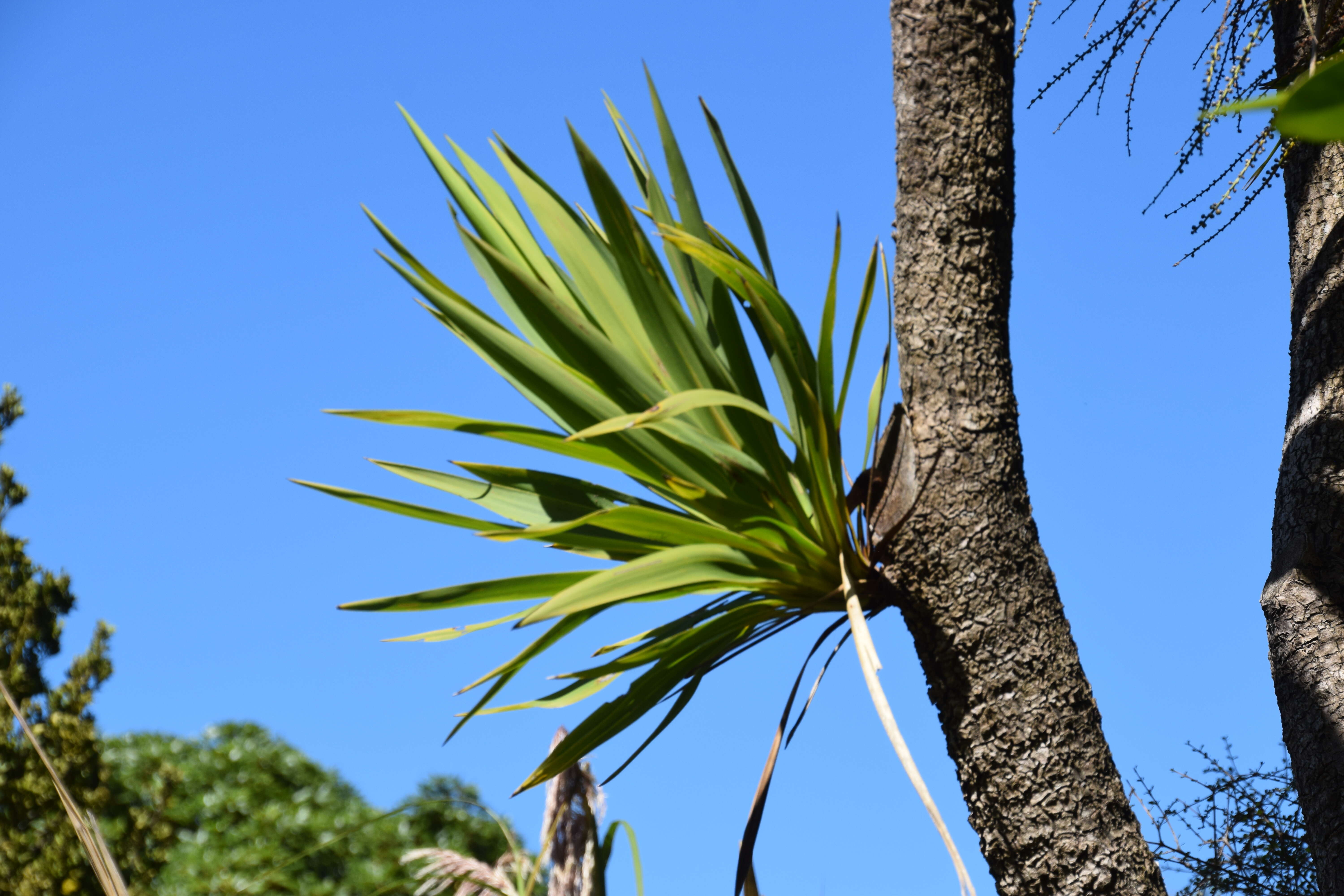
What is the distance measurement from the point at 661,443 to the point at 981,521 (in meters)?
0.49

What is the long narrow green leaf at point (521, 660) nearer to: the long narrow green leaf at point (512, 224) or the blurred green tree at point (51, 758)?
the long narrow green leaf at point (512, 224)

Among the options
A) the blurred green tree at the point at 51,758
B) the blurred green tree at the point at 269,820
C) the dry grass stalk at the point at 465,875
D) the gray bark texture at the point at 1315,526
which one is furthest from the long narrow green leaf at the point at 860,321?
the blurred green tree at the point at 51,758

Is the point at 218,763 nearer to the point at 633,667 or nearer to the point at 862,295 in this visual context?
the point at 633,667

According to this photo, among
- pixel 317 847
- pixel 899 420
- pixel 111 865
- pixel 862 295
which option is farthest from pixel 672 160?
pixel 111 865

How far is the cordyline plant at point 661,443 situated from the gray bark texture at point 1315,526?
81cm

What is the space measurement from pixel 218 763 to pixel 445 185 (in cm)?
576

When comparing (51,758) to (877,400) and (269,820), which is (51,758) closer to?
(269,820)

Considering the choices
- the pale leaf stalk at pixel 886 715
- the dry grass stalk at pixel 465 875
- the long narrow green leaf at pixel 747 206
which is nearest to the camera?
A: the pale leaf stalk at pixel 886 715

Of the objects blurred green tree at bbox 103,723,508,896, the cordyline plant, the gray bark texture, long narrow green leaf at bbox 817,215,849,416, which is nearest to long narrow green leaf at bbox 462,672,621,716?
the cordyline plant

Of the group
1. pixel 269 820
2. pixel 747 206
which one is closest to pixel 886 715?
pixel 747 206

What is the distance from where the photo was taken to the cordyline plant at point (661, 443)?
4.63 feet

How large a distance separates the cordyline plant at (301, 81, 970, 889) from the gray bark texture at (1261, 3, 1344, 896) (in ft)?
2.64

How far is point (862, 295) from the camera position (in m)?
1.46

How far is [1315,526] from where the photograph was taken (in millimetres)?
1710
